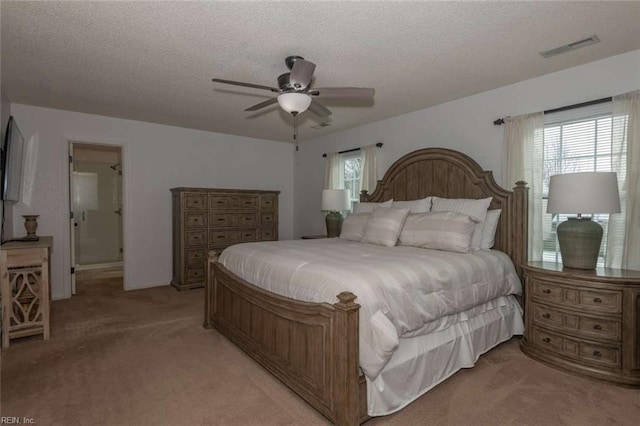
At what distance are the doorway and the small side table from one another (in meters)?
3.75

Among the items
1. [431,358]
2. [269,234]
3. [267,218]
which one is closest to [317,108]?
[431,358]

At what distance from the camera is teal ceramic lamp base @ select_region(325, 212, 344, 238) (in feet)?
16.5

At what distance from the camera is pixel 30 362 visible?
8.57 feet

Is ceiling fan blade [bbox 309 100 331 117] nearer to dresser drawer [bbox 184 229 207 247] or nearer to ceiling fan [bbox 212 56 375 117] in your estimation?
ceiling fan [bbox 212 56 375 117]

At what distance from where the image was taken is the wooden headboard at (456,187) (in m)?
Result: 3.21

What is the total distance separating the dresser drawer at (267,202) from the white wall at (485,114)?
127 centimetres

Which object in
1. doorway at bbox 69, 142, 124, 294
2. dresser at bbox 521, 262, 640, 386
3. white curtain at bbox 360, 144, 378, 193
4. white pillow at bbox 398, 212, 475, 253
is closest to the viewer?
dresser at bbox 521, 262, 640, 386

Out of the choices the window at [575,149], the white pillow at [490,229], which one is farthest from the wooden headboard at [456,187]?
the window at [575,149]

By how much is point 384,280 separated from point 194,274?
3740mm

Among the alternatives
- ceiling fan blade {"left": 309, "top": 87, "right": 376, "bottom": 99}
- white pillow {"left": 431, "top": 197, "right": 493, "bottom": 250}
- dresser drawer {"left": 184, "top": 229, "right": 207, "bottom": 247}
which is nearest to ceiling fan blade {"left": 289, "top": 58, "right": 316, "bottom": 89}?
ceiling fan blade {"left": 309, "top": 87, "right": 376, "bottom": 99}

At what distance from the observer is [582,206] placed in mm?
2516

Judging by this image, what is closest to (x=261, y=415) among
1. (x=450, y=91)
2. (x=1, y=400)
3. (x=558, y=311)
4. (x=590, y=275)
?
(x=1, y=400)

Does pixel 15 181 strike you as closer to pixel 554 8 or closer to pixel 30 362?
pixel 30 362

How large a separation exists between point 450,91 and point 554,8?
1538 mm
